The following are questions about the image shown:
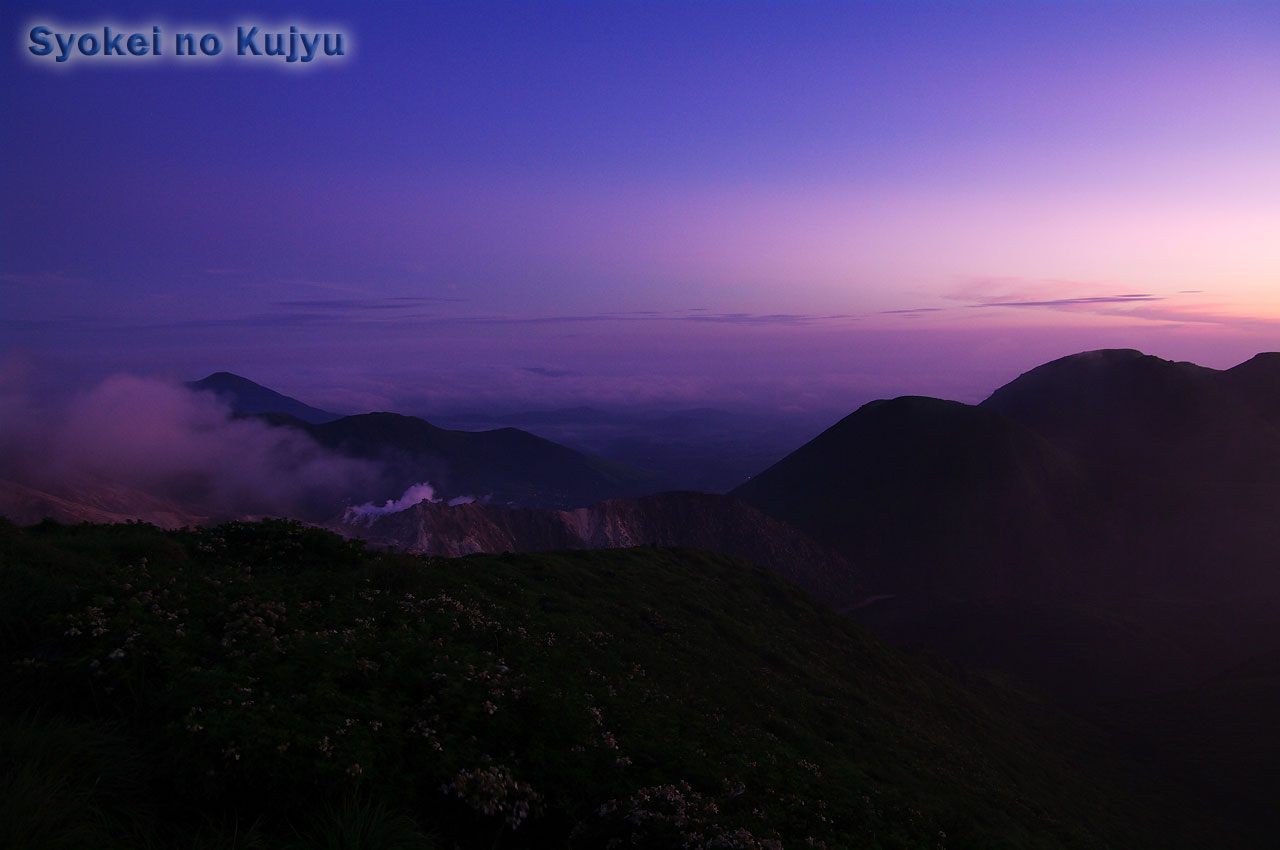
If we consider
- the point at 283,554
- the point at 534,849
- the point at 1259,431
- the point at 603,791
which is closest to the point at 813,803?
the point at 603,791

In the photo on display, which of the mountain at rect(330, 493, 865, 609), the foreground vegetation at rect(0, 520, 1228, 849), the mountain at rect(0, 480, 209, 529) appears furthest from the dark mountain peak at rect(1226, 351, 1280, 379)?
the mountain at rect(0, 480, 209, 529)

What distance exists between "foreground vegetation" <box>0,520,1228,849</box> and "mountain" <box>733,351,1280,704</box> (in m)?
61.8

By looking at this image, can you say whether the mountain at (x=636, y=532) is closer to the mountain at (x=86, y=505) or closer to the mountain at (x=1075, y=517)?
the mountain at (x=1075, y=517)

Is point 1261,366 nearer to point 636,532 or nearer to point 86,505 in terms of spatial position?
point 636,532

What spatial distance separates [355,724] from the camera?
916 centimetres

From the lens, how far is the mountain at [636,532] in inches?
3809

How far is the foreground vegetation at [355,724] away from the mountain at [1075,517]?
6180 centimetres

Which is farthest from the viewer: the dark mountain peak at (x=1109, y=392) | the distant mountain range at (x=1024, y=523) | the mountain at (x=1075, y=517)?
the dark mountain peak at (x=1109, y=392)

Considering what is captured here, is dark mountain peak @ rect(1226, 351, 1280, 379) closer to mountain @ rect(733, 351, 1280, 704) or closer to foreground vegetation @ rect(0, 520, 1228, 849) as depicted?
mountain @ rect(733, 351, 1280, 704)

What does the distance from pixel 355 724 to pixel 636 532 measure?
102m

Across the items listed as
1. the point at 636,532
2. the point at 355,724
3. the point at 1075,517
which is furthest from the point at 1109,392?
the point at 355,724

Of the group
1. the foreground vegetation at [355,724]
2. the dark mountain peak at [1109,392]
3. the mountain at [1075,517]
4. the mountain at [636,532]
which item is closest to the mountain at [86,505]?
the mountain at [636,532]

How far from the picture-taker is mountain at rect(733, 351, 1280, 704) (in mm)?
73188

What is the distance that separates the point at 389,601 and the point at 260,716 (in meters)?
5.81
